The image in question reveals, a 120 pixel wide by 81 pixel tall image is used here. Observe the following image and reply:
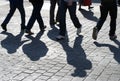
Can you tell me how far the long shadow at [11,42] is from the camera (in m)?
8.46

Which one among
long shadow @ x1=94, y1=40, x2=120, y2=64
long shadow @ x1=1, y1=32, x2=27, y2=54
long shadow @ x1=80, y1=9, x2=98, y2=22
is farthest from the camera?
long shadow @ x1=80, y1=9, x2=98, y2=22

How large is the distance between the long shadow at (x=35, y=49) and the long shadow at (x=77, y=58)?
0.48 meters

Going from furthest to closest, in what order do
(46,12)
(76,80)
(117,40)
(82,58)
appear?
(46,12) < (117,40) < (82,58) < (76,80)

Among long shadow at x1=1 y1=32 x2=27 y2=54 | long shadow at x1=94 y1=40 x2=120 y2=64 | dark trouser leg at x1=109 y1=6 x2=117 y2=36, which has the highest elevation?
dark trouser leg at x1=109 y1=6 x2=117 y2=36

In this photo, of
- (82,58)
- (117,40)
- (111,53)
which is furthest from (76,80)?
(117,40)

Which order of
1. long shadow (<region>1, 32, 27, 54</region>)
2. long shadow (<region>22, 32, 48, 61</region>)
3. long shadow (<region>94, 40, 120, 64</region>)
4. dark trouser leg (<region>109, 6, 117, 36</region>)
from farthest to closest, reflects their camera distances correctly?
dark trouser leg (<region>109, 6, 117, 36</region>) → long shadow (<region>1, 32, 27, 54</region>) → long shadow (<region>22, 32, 48, 61</region>) → long shadow (<region>94, 40, 120, 64</region>)

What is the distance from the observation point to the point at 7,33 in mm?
10219

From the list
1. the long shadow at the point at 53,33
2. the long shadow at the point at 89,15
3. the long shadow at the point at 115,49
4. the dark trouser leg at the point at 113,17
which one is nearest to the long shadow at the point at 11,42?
the long shadow at the point at 53,33

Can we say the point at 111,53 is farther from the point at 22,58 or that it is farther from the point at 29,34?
the point at 29,34

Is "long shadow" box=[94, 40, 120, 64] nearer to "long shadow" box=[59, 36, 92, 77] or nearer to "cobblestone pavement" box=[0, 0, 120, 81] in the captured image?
"cobblestone pavement" box=[0, 0, 120, 81]

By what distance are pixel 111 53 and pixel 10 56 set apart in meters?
2.09

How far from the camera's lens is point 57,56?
780cm

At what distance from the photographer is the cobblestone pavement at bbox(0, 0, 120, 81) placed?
Result: 6.52 metres

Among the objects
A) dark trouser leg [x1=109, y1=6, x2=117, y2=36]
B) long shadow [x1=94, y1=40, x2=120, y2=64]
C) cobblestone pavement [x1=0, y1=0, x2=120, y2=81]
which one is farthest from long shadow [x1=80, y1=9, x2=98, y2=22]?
long shadow [x1=94, y1=40, x2=120, y2=64]
